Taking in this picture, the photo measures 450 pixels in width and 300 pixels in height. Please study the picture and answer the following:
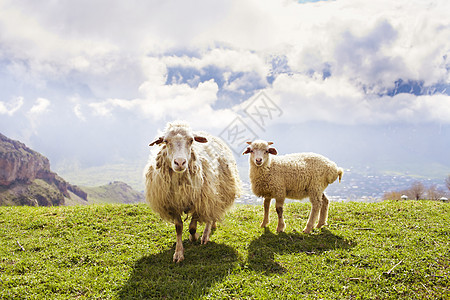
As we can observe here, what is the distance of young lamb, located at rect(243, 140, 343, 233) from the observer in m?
8.86

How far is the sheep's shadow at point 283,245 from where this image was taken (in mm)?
6258

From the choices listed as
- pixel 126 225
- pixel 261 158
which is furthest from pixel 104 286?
pixel 261 158

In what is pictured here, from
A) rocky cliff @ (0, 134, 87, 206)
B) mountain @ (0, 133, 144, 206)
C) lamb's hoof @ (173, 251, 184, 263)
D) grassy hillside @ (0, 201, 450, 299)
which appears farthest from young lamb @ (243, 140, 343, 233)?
rocky cliff @ (0, 134, 87, 206)

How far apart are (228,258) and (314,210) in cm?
366

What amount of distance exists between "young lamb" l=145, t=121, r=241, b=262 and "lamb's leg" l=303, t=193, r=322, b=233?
9.24ft

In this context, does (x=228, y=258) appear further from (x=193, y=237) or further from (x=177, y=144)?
(x=177, y=144)

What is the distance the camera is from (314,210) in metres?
8.76

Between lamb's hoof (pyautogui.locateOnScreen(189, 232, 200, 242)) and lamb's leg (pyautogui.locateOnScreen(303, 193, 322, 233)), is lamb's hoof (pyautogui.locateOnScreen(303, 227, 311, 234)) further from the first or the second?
lamb's hoof (pyautogui.locateOnScreen(189, 232, 200, 242))

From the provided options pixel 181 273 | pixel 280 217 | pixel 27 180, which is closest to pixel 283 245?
pixel 280 217

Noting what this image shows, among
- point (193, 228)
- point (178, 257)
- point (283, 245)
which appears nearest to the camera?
point (178, 257)

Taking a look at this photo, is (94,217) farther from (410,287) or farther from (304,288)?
(410,287)

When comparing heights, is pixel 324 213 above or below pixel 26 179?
above

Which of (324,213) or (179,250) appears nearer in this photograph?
(179,250)

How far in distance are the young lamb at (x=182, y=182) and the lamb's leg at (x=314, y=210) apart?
2817 mm
